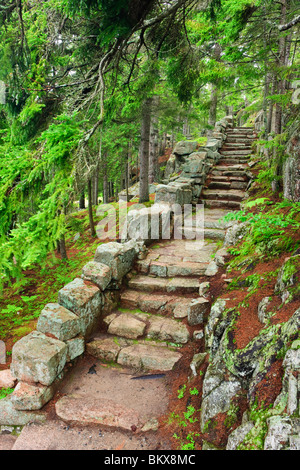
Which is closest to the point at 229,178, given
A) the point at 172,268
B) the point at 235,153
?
the point at 235,153

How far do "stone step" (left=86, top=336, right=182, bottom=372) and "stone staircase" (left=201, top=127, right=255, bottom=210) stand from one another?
6509 mm

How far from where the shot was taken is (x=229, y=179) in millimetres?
11516

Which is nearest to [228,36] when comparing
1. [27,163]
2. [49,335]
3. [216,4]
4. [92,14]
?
[216,4]

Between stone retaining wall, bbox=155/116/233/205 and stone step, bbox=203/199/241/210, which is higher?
stone retaining wall, bbox=155/116/233/205

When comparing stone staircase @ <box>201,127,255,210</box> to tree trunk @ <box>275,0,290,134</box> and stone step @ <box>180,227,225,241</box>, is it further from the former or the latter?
tree trunk @ <box>275,0,290,134</box>

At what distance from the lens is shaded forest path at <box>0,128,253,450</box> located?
3.49 metres

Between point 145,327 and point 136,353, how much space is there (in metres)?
0.60

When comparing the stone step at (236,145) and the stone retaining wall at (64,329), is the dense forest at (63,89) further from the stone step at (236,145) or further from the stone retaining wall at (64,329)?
the stone step at (236,145)

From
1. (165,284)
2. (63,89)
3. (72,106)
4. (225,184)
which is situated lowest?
(165,284)

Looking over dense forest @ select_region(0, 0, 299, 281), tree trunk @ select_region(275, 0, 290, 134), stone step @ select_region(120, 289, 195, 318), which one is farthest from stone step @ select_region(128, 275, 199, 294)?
tree trunk @ select_region(275, 0, 290, 134)

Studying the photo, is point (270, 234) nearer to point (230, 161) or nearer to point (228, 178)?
point (228, 178)

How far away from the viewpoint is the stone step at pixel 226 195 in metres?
10.2

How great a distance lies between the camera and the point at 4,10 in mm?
3998
